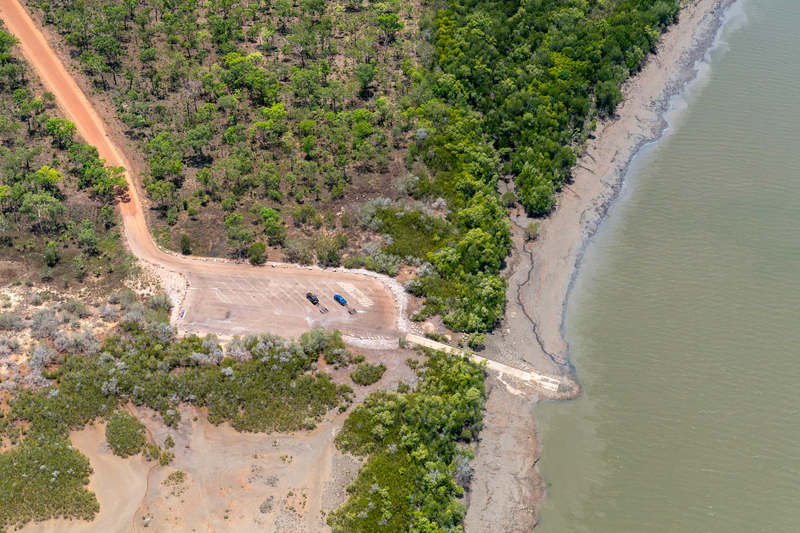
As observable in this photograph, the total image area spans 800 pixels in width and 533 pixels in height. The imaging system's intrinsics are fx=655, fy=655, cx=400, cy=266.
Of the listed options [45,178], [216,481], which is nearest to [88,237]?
[45,178]

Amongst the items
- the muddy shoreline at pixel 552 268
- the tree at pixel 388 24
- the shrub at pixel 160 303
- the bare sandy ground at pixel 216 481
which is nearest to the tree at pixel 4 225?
the shrub at pixel 160 303

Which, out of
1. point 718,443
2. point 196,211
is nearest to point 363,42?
point 196,211

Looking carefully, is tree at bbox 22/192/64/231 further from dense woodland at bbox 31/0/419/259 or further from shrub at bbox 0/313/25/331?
shrub at bbox 0/313/25/331

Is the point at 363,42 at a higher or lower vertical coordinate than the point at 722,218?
higher

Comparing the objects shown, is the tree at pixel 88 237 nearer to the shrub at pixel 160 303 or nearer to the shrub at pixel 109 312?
the shrub at pixel 109 312

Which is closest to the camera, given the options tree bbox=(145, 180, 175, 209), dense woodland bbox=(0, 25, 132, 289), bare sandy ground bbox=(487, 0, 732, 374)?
bare sandy ground bbox=(487, 0, 732, 374)

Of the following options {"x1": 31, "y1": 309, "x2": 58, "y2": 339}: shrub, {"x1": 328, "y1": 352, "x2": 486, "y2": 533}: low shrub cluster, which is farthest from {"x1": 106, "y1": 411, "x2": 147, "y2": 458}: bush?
{"x1": 328, "y1": 352, "x2": 486, "y2": 533}: low shrub cluster

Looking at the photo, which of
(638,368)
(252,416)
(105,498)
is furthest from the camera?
(638,368)

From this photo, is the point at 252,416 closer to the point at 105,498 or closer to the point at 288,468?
the point at 288,468

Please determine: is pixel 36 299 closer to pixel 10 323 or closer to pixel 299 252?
pixel 10 323
